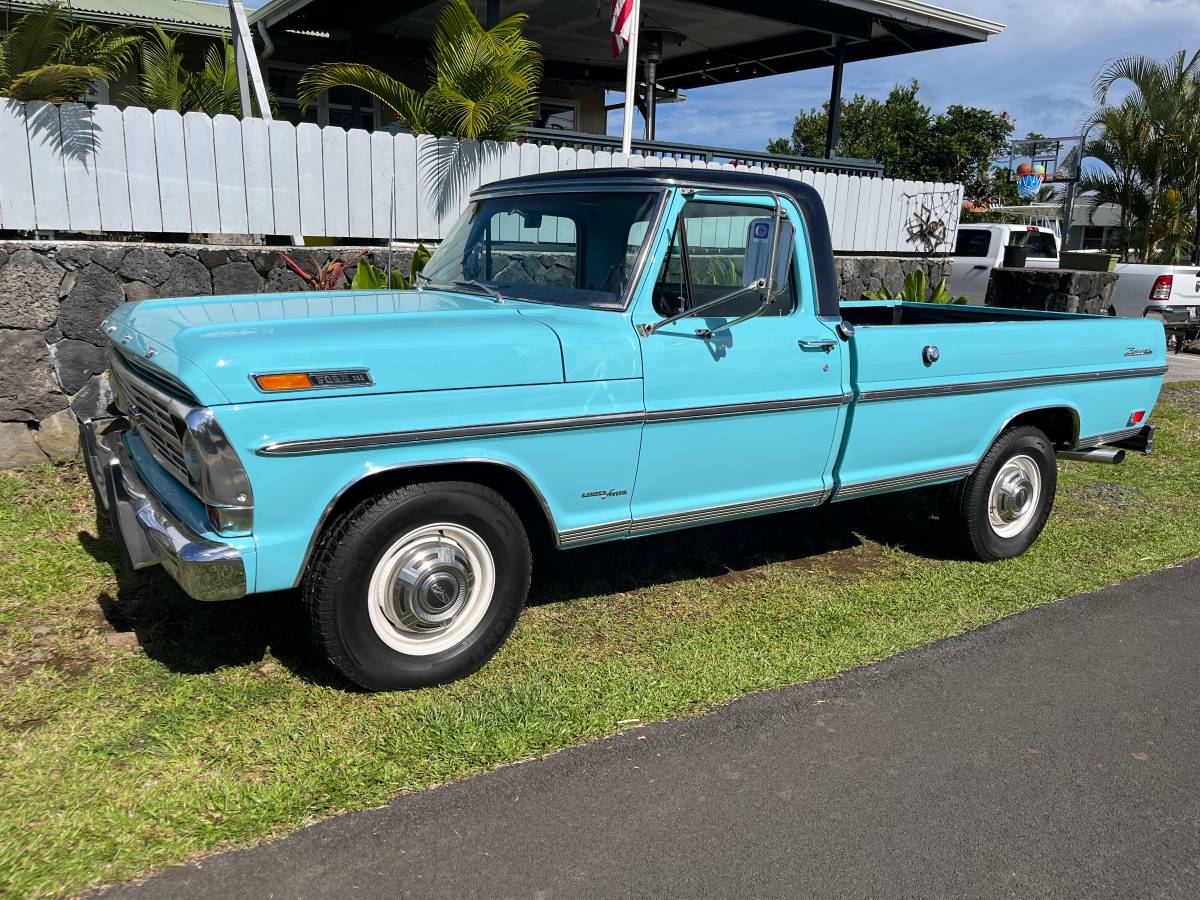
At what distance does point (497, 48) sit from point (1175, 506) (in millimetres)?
6270

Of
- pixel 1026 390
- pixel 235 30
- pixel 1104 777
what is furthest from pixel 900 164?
pixel 1104 777

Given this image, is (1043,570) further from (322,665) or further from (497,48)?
(497,48)

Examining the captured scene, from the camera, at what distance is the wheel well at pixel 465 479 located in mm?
3398

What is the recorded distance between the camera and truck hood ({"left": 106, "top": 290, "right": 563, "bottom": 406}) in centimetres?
306

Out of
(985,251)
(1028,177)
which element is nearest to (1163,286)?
(985,251)

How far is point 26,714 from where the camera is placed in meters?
3.35

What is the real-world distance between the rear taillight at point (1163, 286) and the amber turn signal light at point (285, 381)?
50.0ft

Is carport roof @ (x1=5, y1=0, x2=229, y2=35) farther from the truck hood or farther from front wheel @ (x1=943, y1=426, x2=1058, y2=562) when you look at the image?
front wheel @ (x1=943, y1=426, x2=1058, y2=562)

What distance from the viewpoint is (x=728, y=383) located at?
4.09 meters

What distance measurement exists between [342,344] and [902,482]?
300 cm

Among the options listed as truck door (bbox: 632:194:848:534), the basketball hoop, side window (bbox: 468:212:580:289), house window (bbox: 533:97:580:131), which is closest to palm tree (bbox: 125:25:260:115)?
house window (bbox: 533:97:580:131)

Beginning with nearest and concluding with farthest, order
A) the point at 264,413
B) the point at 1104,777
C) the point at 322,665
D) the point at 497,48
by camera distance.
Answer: the point at 264,413, the point at 1104,777, the point at 322,665, the point at 497,48

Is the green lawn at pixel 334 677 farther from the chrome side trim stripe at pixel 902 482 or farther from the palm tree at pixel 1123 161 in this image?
the palm tree at pixel 1123 161

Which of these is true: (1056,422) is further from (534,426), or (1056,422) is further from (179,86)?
(179,86)
